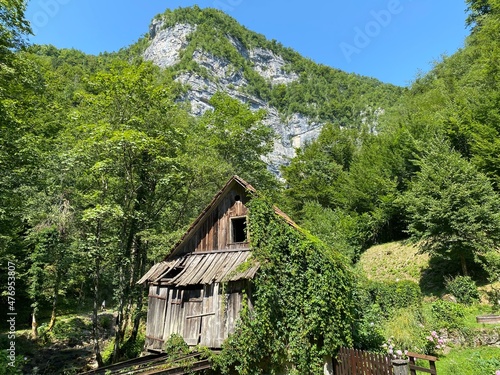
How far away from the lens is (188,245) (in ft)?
48.1

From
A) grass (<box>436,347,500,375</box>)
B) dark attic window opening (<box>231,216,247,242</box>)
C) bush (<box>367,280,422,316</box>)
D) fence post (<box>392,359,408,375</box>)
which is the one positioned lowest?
grass (<box>436,347,500,375</box>)

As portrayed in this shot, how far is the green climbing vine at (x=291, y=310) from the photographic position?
1083cm

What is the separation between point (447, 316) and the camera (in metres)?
12.5

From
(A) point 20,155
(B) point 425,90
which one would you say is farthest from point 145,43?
(A) point 20,155

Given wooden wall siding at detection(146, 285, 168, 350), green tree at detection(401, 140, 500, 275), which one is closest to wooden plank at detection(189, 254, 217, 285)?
wooden wall siding at detection(146, 285, 168, 350)

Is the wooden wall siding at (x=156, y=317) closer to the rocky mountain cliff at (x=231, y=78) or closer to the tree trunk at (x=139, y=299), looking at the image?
the tree trunk at (x=139, y=299)

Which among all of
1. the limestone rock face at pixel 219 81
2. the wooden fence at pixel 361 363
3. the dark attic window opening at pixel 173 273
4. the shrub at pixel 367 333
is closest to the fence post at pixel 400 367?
the wooden fence at pixel 361 363

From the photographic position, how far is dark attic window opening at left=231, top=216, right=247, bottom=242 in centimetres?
1377

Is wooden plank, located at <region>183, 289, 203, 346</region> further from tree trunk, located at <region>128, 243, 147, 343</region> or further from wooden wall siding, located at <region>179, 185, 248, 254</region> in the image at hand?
tree trunk, located at <region>128, 243, 147, 343</region>

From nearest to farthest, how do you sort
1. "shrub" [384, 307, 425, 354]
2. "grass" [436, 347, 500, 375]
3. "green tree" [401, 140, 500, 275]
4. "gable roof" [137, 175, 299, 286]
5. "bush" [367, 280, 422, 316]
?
"grass" [436, 347, 500, 375] < "shrub" [384, 307, 425, 354] < "gable roof" [137, 175, 299, 286] < "bush" [367, 280, 422, 316] < "green tree" [401, 140, 500, 275]

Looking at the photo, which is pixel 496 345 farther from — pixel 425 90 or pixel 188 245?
pixel 425 90

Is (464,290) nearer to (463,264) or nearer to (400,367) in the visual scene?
(463,264)

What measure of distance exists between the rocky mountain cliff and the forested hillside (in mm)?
52924

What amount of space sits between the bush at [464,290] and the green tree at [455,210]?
1601mm
